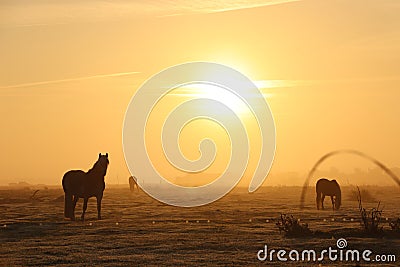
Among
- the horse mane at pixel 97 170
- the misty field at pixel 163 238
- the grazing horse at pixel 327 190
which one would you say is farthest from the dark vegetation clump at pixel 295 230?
the grazing horse at pixel 327 190

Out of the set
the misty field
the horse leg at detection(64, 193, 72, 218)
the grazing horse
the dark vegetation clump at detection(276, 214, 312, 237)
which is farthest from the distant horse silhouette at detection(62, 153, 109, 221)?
the grazing horse

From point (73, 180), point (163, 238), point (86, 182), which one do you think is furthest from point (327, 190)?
point (163, 238)

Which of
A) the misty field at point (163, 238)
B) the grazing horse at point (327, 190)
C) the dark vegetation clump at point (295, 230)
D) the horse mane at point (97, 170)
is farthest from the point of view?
the grazing horse at point (327, 190)

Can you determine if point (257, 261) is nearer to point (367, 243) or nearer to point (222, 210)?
point (367, 243)

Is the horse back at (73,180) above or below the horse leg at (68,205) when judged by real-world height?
above

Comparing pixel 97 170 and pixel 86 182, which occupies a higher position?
pixel 97 170

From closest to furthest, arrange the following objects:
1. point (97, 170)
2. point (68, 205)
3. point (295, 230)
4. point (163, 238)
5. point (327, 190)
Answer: point (163, 238) → point (295, 230) → point (97, 170) → point (68, 205) → point (327, 190)

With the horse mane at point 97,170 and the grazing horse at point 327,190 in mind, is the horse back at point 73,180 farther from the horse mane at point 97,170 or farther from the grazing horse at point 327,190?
the grazing horse at point 327,190

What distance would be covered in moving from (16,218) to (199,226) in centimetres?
700

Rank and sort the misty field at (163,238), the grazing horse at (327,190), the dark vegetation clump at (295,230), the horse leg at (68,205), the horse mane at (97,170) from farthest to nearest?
the grazing horse at (327,190) → the horse leg at (68,205) → the horse mane at (97,170) → the dark vegetation clump at (295,230) → the misty field at (163,238)

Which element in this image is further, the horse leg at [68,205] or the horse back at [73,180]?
the horse leg at [68,205]

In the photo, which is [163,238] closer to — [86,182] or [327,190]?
[86,182]

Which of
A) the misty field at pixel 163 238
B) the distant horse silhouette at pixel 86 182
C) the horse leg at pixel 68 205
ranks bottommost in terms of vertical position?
the misty field at pixel 163 238

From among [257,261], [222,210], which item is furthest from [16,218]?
[257,261]
